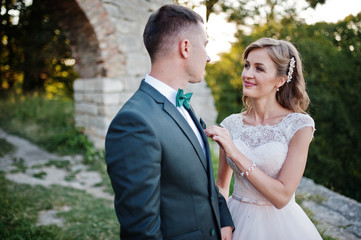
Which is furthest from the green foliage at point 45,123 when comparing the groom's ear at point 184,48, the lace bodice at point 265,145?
the groom's ear at point 184,48

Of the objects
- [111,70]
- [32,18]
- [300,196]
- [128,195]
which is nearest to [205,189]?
[128,195]

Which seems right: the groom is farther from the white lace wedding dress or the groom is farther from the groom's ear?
the white lace wedding dress

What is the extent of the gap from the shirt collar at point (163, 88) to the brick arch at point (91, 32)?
4505 mm

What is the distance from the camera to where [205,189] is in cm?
138

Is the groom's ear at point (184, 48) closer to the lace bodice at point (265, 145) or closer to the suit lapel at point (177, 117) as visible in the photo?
the suit lapel at point (177, 117)

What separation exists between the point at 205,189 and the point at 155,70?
0.72m

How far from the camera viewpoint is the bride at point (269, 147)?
164 centimetres

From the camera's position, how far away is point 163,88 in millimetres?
1417

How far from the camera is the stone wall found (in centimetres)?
537

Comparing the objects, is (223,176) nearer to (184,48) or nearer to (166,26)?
(184,48)

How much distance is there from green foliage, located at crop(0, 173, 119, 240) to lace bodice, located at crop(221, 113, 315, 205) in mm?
1814

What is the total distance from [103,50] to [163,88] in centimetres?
461

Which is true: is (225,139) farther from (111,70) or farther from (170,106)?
(111,70)

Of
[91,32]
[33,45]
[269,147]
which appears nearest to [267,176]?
[269,147]
